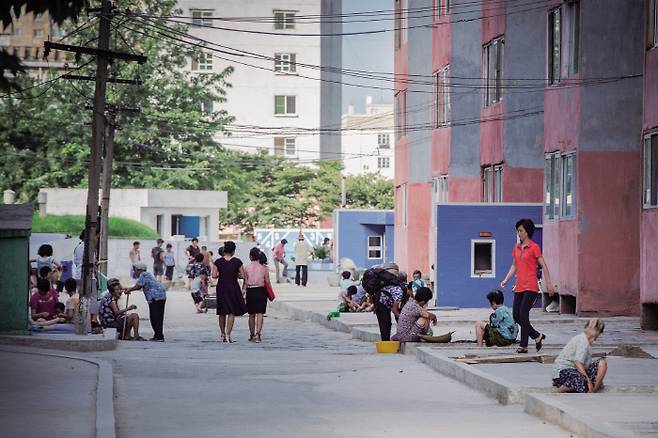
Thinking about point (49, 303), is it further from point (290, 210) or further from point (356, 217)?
point (290, 210)

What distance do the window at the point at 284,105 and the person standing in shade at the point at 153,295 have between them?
80133 millimetres

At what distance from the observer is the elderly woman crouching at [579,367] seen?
1443 cm

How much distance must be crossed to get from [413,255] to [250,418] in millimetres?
37890

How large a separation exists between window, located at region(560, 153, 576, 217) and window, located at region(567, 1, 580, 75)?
1963mm

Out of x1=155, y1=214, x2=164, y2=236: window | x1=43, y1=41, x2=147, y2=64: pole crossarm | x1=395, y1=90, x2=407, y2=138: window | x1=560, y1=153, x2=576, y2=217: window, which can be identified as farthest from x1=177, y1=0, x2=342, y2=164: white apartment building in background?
x1=43, y1=41, x2=147, y2=64: pole crossarm

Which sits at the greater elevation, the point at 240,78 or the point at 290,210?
the point at 240,78

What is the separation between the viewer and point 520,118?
39406 mm

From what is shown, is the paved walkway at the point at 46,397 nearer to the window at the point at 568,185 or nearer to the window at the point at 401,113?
the window at the point at 568,185

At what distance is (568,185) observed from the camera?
105 ft

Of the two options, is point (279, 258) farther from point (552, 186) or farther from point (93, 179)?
point (93, 179)

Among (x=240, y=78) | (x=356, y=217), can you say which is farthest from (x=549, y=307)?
(x=240, y=78)

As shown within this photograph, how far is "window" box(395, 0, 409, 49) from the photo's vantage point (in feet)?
172

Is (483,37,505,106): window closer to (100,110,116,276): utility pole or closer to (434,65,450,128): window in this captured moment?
(434,65,450,128): window

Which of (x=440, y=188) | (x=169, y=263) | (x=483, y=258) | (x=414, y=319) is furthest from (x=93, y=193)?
(x=169, y=263)
